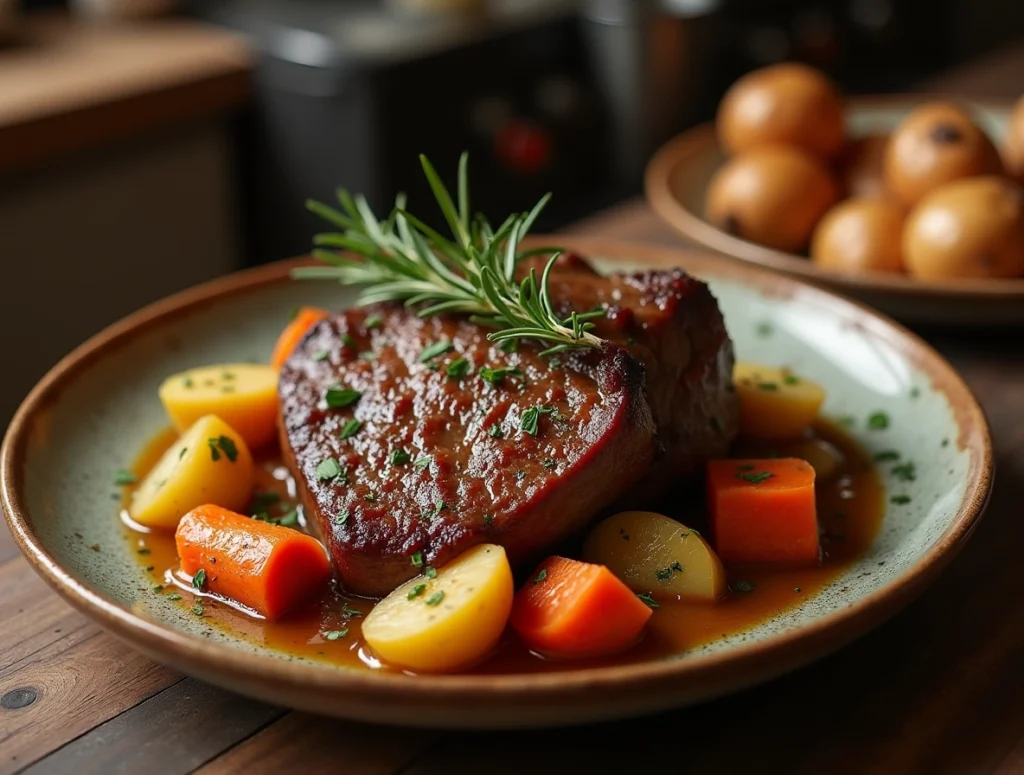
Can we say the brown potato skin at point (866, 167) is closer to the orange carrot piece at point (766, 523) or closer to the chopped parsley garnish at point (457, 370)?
the orange carrot piece at point (766, 523)

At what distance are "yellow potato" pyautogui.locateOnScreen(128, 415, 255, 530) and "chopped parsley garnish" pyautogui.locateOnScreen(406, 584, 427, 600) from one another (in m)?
0.37

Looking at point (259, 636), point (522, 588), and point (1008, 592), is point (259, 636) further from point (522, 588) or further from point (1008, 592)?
point (1008, 592)

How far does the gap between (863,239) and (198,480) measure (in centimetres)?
137

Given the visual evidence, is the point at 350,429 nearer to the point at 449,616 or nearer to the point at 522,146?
the point at 449,616

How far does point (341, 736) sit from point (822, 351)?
113 centimetres

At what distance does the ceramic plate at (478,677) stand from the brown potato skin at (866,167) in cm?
50

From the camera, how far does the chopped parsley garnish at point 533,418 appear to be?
1428 millimetres

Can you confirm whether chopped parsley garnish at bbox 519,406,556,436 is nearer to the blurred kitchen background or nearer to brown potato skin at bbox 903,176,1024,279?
brown potato skin at bbox 903,176,1024,279

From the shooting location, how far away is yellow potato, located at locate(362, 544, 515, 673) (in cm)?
124

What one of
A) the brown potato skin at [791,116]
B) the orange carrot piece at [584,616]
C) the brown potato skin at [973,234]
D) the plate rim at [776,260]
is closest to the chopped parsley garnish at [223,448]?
the orange carrot piece at [584,616]

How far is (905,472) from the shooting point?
1.68 metres

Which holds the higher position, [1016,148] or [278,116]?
[1016,148]

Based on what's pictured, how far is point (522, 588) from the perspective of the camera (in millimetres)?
1366

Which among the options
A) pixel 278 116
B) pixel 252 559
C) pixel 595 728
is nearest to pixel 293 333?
pixel 252 559
